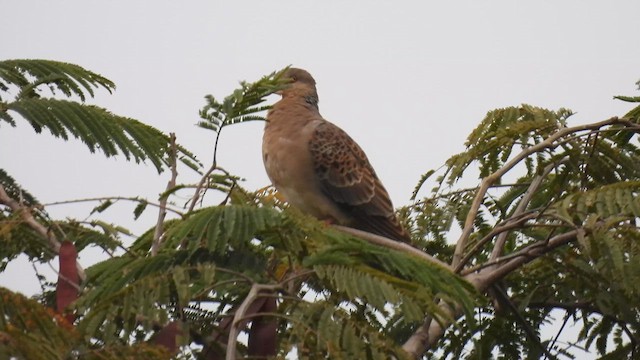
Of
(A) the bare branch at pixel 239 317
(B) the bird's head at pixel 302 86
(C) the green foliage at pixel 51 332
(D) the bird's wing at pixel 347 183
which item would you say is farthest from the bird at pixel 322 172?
(C) the green foliage at pixel 51 332

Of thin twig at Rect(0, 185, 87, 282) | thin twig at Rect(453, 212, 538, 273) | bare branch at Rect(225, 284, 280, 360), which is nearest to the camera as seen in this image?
bare branch at Rect(225, 284, 280, 360)

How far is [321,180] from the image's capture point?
783 cm

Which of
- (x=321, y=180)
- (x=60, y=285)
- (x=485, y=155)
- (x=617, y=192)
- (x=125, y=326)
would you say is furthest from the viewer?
(x=321, y=180)

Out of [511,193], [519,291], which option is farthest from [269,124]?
[519,291]

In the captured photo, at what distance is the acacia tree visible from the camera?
156 inches

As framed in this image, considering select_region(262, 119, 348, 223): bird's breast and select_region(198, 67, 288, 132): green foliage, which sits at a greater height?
select_region(262, 119, 348, 223): bird's breast

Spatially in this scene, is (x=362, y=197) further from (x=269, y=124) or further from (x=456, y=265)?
(x=456, y=265)

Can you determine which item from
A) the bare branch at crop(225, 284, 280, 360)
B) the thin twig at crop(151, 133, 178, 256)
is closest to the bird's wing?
the thin twig at crop(151, 133, 178, 256)

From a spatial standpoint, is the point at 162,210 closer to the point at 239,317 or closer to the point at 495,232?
the point at 239,317

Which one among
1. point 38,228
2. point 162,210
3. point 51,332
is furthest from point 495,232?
point 51,332

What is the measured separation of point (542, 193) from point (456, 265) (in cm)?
136

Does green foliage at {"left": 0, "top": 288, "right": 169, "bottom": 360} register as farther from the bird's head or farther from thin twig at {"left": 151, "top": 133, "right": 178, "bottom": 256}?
the bird's head

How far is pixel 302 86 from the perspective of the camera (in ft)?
27.9

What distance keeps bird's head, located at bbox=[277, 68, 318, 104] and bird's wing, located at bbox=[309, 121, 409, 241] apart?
0.38 metres
